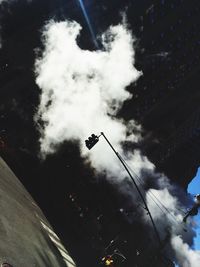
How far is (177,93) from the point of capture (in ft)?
73.5

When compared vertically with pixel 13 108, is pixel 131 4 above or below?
above

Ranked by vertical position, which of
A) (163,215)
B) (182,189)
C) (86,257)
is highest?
(182,189)

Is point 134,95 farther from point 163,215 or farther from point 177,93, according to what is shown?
point 163,215

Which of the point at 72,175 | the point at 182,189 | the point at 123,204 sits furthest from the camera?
the point at 182,189

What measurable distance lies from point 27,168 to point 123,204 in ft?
38.4

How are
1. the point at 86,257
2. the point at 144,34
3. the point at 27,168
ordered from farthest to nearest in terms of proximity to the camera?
the point at 27,168 → the point at 144,34 → the point at 86,257

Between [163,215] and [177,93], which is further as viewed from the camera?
[163,215]

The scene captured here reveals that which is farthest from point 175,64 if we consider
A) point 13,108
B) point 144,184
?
point 144,184

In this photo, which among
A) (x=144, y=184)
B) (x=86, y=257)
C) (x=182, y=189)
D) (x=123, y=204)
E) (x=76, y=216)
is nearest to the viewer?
(x=86, y=257)

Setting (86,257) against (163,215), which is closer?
(86,257)

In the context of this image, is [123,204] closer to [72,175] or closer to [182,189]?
[72,175]

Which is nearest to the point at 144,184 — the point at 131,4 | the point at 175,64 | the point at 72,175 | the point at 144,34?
the point at 72,175

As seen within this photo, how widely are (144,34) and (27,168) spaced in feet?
37.3

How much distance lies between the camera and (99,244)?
19.9 metres
